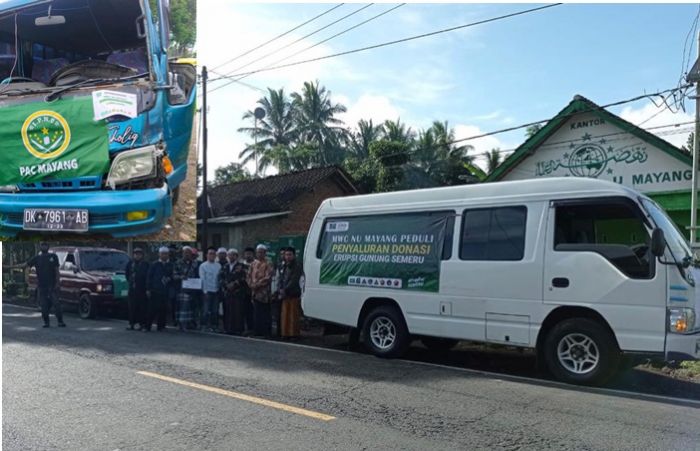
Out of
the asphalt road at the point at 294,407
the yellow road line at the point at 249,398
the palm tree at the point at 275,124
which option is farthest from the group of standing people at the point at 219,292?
the palm tree at the point at 275,124

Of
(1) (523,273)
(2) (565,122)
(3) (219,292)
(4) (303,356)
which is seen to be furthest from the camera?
(2) (565,122)

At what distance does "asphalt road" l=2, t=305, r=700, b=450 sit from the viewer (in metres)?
5.37

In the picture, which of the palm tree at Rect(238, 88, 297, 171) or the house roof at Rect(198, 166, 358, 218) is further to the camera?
the palm tree at Rect(238, 88, 297, 171)

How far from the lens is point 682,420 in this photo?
20.2 ft

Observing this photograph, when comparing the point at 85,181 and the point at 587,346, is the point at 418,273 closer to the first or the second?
the point at 587,346

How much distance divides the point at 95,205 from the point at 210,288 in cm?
730

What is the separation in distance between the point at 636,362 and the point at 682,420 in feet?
8.00

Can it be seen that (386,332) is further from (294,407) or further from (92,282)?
(92,282)

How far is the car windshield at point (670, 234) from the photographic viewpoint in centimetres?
748

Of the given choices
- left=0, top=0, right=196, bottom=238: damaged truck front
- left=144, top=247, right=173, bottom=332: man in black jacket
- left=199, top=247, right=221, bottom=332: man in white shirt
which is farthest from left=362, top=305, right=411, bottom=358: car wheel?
left=144, top=247, right=173, bottom=332: man in black jacket

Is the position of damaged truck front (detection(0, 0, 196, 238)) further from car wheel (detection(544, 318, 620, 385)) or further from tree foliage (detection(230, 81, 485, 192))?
tree foliage (detection(230, 81, 485, 192))

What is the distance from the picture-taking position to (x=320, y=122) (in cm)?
4066

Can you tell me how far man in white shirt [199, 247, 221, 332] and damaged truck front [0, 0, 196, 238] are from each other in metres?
6.98

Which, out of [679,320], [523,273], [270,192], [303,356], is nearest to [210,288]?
[303,356]
